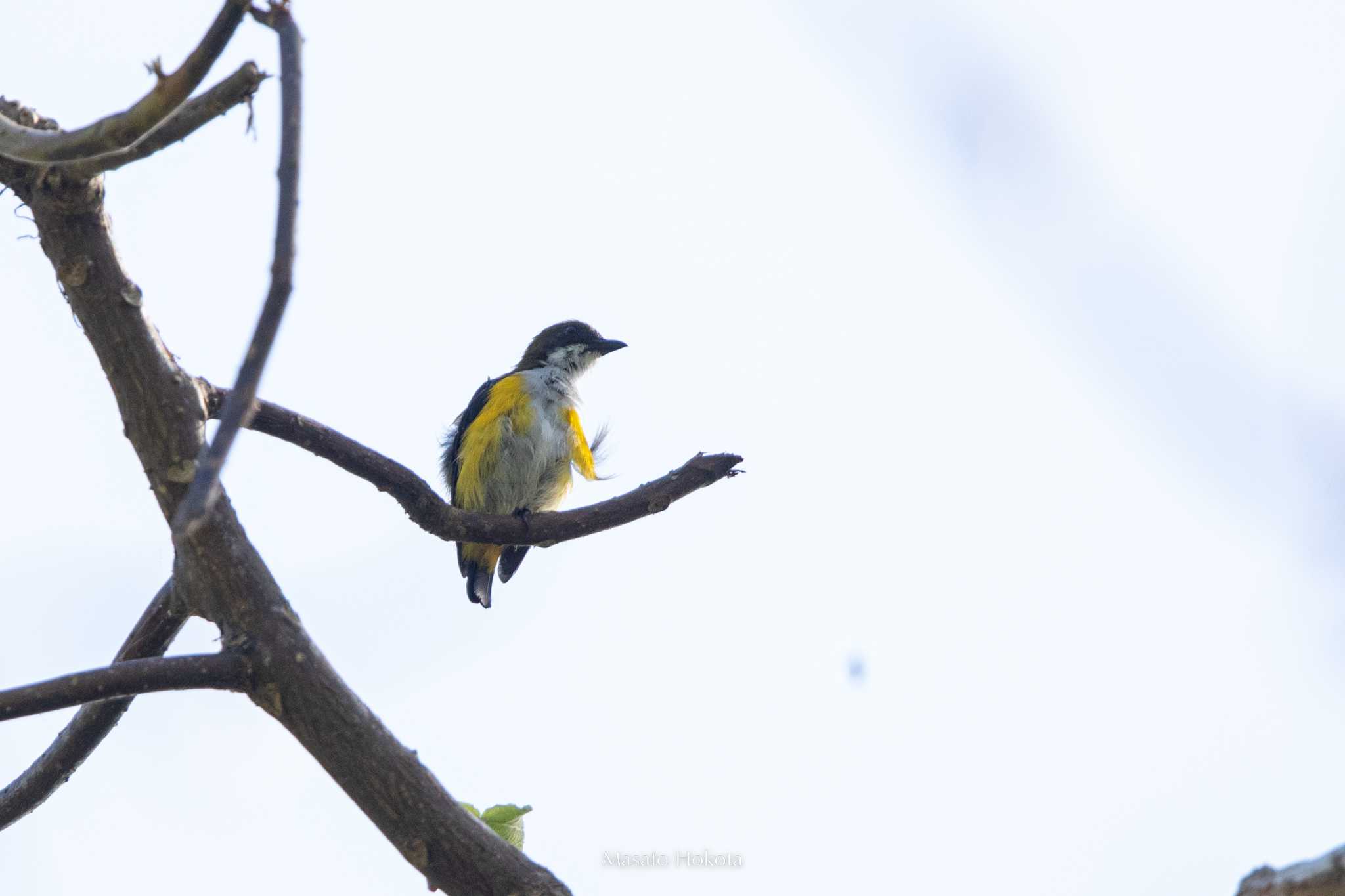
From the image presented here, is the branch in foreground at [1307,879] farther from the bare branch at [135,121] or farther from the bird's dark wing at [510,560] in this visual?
the bird's dark wing at [510,560]

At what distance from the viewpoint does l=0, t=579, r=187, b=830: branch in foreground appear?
444 cm

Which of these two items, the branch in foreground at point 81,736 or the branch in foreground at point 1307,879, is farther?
the branch in foreground at point 81,736

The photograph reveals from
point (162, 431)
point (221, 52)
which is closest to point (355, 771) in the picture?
point (162, 431)

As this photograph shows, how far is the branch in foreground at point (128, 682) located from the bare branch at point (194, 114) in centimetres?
137

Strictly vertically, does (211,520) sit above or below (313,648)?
above

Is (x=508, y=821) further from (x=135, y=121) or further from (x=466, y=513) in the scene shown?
(x=135, y=121)

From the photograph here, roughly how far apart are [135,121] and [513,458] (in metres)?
4.18

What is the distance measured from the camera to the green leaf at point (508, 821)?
410 cm

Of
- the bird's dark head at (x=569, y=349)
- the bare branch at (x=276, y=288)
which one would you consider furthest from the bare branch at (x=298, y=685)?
the bird's dark head at (x=569, y=349)

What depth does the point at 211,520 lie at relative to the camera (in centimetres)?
386

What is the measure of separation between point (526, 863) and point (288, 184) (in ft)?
7.00

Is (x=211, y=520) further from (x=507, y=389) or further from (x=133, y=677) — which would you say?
(x=507, y=389)

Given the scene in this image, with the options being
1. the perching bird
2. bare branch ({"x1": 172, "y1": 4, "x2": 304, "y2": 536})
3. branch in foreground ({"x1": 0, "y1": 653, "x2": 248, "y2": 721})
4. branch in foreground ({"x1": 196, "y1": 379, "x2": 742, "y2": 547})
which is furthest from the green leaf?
the perching bird

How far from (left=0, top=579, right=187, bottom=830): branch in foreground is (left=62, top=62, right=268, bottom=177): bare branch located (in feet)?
5.15
